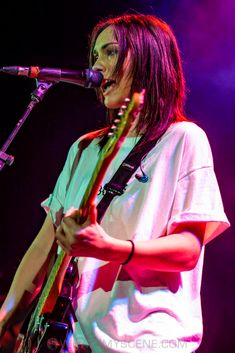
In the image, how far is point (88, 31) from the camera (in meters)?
4.16

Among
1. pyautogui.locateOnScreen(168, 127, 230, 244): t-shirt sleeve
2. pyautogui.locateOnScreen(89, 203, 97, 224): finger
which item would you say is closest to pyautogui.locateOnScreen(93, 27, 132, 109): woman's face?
pyautogui.locateOnScreen(168, 127, 230, 244): t-shirt sleeve

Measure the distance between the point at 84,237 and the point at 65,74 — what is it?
1017 mm

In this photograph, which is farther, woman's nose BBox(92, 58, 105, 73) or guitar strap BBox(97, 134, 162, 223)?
woman's nose BBox(92, 58, 105, 73)

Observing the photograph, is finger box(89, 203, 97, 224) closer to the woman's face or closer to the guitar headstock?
the guitar headstock

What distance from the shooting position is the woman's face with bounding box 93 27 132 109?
2162mm

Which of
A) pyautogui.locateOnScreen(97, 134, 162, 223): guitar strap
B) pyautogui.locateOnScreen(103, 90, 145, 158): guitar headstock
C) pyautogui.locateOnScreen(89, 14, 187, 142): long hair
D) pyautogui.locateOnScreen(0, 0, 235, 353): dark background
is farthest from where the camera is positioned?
pyautogui.locateOnScreen(0, 0, 235, 353): dark background

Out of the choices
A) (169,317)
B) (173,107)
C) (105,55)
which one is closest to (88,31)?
(105,55)

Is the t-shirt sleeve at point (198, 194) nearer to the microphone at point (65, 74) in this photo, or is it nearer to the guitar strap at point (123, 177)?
the guitar strap at point (123, 177)

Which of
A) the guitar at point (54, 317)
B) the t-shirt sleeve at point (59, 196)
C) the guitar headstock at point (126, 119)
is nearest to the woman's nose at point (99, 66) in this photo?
the t-shirt sleeve at point (59, 196)

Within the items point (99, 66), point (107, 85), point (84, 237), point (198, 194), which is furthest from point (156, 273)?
point (99, 66)

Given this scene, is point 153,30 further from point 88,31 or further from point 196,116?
point 88,31

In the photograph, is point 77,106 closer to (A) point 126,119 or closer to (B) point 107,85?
(B) point 107,85

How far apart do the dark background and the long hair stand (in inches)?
63.3

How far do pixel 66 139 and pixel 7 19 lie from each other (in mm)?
1200
